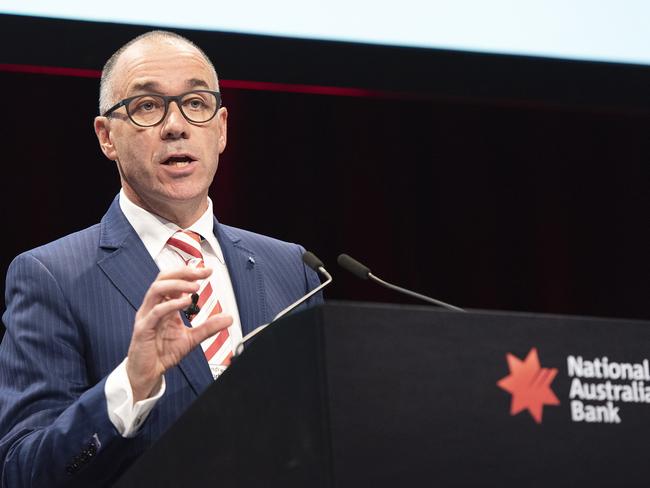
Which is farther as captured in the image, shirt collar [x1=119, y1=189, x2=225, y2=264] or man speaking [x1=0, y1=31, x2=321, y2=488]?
shirt collar [x1=119, y1=189, x2=225, y2=264]

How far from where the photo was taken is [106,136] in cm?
242

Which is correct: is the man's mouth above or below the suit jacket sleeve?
above

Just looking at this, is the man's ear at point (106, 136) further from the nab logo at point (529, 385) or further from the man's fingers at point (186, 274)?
the nab logo at point (529, 385)

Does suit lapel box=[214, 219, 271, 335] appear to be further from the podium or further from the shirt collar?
the podium

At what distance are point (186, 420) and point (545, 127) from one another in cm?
253

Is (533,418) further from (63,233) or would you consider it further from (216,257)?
(63,233)

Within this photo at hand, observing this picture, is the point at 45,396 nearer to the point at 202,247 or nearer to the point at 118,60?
the point at 202,247

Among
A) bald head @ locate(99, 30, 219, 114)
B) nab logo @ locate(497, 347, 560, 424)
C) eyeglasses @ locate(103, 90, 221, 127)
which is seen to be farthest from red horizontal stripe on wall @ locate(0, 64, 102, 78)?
nab logo @ locate(497, 347, 560, 424)

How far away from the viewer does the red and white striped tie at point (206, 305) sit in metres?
2.10

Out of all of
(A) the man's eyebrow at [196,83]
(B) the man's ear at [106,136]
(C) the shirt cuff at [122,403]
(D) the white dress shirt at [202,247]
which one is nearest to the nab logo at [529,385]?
(C) the shirt cuff at [122,403]

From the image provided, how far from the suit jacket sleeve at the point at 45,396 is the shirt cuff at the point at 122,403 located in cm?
1

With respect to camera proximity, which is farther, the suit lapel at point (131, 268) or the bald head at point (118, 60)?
the bald head at point (118, 60)

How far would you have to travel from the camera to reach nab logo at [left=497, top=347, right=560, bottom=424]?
4.47 ft

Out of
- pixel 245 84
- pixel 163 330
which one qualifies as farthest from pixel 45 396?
pixel 245 84
